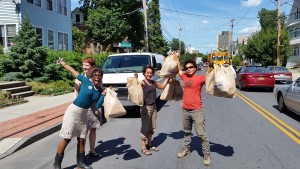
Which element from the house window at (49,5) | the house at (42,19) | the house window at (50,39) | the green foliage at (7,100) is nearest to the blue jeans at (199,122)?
the green foliage at (7,100)

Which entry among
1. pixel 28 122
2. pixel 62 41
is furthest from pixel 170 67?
pixel 62 41

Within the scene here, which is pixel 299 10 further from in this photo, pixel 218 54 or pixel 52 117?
pixel 52 117

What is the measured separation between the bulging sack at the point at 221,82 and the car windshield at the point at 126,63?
6046 mm

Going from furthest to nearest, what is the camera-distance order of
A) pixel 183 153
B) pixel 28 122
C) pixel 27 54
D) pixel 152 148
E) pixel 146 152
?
pixel 27 54 < pixel 28 122 < pixel 152 148 < pixel 146 152 < pixel 183 153

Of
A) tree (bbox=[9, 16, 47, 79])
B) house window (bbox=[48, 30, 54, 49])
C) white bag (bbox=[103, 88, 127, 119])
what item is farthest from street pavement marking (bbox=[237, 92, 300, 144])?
house window (bbox=[48, 30, 54, 49])

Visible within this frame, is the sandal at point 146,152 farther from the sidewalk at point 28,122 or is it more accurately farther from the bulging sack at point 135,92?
the sidewalk at point 28,122

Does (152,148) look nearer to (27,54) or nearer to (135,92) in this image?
(135,92)

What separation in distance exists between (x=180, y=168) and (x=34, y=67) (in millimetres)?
12997

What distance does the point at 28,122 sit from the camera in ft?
30.2

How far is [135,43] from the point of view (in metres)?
48.4

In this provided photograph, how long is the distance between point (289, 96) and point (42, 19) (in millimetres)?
18933

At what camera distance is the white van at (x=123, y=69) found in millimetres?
10547

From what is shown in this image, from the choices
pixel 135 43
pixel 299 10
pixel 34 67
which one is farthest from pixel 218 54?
pixel 34 67

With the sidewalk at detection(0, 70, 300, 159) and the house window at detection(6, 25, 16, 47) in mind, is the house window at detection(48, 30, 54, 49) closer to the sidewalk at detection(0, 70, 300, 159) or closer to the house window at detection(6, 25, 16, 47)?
the house window at detection(6, 25, 16, 47)
